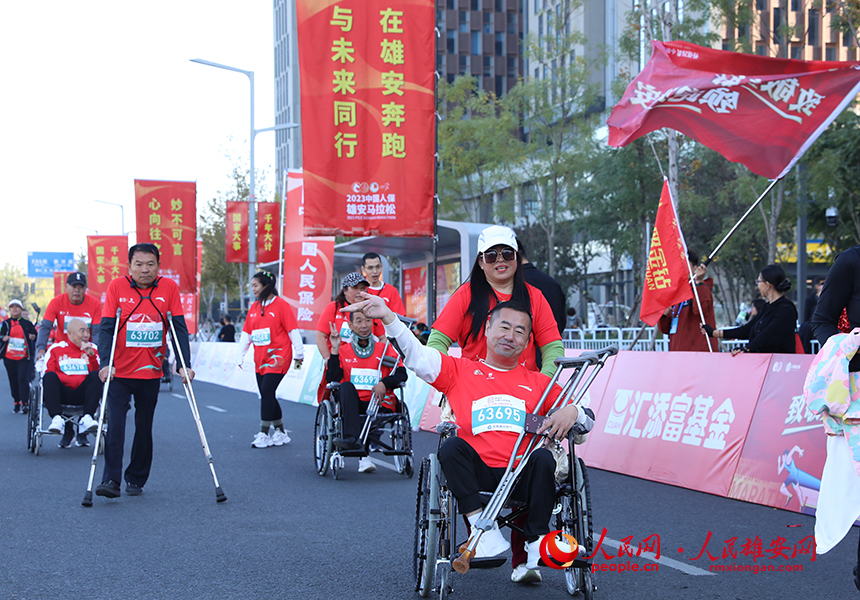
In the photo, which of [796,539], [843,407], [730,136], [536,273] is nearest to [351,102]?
[730,136]

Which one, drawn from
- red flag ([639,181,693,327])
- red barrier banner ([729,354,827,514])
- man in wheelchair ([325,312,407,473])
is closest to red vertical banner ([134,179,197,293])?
red flag ([639,181,693,327])

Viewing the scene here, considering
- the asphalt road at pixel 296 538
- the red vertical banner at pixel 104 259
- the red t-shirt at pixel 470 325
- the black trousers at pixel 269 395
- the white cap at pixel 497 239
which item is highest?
the red vertical banner at pixel 104 259

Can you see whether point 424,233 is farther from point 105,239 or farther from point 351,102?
point 105,239

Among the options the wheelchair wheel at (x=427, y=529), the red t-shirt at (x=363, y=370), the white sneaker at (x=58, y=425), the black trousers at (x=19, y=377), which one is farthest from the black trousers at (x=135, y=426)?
the black trousers at (x=19, y=377)

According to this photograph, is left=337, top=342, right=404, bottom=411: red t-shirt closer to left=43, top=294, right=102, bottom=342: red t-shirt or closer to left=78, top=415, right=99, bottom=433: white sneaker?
left=78, top=415, right=99, bottom=433: white sneaker

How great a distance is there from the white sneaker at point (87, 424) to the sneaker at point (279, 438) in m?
2.00

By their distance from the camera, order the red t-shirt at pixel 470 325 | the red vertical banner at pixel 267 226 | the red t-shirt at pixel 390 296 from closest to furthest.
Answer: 1. the red t-shirt at pixel 470 325
2. the red t-shirt at pixel 390 296
3. the red vertical banner at pixel 267 226

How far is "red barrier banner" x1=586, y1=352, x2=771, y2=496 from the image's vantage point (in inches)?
307

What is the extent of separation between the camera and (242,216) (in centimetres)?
2572

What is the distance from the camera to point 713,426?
7.98m

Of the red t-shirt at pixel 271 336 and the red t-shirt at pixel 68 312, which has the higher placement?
the red t-shirt at pixel 68 312

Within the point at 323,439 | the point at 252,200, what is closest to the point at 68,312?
the point at 323,439

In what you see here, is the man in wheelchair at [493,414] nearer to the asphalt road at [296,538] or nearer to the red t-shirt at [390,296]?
the asphalt road at [296,538]

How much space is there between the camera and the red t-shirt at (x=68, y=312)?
35.8ft
